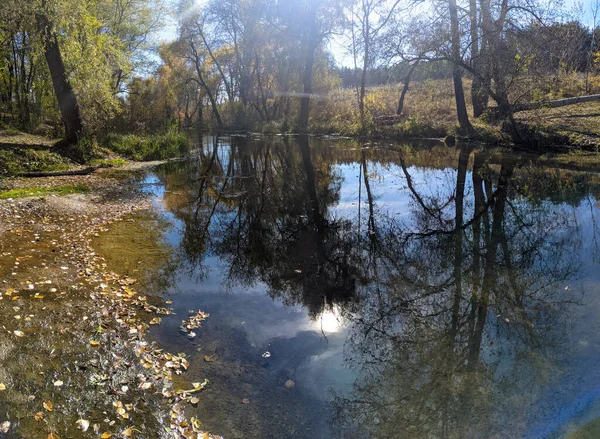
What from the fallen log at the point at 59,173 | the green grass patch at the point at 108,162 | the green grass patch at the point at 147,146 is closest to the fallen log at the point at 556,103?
the green grass patch at the point at 147,146

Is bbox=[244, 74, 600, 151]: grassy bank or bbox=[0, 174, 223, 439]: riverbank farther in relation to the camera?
bbox=[244, 74, 600, 151]: grassy bank

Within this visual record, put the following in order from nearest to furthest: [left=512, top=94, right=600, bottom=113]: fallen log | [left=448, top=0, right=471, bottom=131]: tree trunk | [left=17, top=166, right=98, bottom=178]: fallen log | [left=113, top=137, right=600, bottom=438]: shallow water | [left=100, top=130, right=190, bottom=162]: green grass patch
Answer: [left=113, top=137, right=600, bottom=438]: shallow water
[left=17, top=166, right=98, bottom=178]: fallen log
[left=448, top=0, right=471, bottom=131]: tree trunk
[left=512, top=94, right=600, bottom=113]: fallen log
[left=100, top=130, right=190, bottom=162]: green grass patch

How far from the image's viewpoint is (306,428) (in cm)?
329

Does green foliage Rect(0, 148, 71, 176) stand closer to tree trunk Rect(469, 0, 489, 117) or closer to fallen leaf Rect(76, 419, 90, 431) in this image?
fallen leaf Rect(76, 419, 90, 431)

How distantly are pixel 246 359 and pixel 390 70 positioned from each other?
19642 mm

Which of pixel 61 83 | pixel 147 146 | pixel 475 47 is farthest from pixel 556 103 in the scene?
pixel 61 83

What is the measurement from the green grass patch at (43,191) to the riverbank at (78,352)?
2.72m

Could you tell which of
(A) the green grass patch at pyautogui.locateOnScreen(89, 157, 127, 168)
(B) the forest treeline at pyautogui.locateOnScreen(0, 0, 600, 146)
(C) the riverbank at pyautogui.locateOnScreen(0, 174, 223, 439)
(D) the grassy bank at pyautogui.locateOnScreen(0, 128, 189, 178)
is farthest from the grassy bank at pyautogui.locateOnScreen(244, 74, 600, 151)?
(C) the riverbank at pyautogui.locateOnScreen(0, 174, 223, 439)

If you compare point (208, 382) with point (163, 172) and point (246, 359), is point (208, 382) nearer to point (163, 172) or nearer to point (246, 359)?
point (246, 359)

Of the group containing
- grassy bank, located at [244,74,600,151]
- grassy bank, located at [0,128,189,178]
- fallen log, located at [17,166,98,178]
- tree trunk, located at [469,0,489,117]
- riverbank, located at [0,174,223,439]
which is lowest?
riverbank, located at [0,174,223,439]

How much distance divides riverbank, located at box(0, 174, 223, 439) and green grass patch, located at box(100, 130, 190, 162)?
12584 mm

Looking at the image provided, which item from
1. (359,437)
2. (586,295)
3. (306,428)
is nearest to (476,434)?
(359,437)

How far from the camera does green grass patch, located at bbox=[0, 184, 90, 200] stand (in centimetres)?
933

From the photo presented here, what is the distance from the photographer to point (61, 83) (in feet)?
47.1
